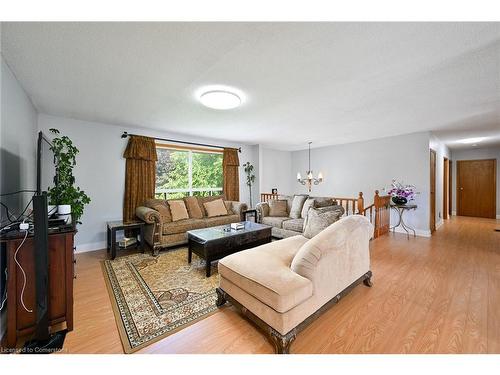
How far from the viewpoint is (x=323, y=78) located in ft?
7.10

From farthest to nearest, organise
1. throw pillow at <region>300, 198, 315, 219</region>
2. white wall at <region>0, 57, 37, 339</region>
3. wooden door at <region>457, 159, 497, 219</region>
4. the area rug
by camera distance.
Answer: wooden door at <region>457, 159, 497, 219</region> < throw pillow at <region>300, 198, 315, 219</region> < white wall at <region>0, 57, 37, 339</region> < the area rug

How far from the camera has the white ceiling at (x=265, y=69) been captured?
149 cm

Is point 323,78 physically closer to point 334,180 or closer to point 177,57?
point 177,57

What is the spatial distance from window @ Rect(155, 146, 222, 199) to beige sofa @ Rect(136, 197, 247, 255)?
0.74 m

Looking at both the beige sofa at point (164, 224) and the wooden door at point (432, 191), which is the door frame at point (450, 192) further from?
the beige sofa at point (164, 224)

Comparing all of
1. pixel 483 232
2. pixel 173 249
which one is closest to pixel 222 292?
pixel 173 249

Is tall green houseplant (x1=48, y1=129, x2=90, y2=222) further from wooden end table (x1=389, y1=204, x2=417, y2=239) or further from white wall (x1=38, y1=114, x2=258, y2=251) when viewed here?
wooden end table (x1=389, y1=204, x2=417, y2=239)

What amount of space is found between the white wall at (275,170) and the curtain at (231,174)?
84cm

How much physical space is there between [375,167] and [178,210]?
4909 millimetres

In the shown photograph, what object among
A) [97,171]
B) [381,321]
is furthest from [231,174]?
[381,321]

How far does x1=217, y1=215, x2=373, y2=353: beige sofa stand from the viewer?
1.40m

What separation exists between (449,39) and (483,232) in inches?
210

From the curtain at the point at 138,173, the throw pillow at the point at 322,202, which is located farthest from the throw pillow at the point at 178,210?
the throw pillow at the point at 322,202

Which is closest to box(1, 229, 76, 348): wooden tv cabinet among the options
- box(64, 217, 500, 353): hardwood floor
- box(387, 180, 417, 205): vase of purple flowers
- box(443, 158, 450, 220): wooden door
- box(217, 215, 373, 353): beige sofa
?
box(64, 217, 500, 353): hardwood floor
